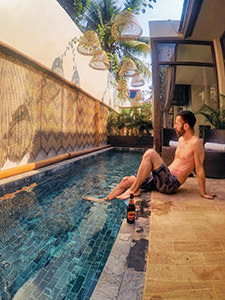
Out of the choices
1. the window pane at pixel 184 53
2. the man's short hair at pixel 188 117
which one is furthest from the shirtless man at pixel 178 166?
the window pane at pixel 184 53

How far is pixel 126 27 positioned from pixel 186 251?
198 inches

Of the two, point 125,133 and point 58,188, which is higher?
point 125,133

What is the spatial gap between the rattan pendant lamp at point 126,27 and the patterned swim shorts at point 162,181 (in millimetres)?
3749

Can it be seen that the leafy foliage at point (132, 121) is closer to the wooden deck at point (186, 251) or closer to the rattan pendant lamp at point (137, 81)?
the rattan pendant lamp at point (137, 81)

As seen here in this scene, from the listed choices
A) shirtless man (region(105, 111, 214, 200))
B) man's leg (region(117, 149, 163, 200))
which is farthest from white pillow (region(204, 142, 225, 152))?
man's leg (region(117, 149, 163, 200))

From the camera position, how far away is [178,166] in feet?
8.51

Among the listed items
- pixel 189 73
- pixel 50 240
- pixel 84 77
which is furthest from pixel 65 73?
pixel 50 240

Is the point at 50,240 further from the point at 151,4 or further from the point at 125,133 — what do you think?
the point at 125,133

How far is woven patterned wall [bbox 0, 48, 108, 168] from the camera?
155 inches

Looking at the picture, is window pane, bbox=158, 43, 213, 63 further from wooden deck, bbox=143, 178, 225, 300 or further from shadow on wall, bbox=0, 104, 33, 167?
wooden deck, bbox=143, 178, 225, 300

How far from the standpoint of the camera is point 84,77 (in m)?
8.20

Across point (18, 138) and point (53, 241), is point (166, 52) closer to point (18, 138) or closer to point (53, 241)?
point (18, 138)

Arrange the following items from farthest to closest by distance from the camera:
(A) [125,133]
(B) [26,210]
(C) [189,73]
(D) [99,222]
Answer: (A) [125,133]
(C) [189,73]
(B) [26,210]
(D) [99,222]

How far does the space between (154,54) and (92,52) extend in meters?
1.98
